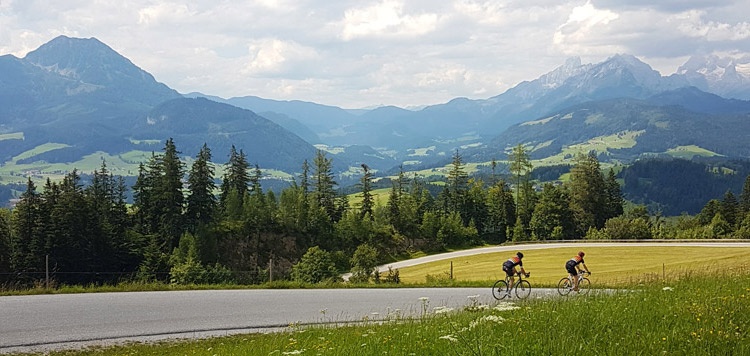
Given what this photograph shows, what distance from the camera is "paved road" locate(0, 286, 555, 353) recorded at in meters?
14.0

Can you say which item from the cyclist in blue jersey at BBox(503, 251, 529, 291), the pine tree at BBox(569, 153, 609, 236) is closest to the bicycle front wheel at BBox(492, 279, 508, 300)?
the cyclist in blue jersey at BBox(503, 251, 529, 291)

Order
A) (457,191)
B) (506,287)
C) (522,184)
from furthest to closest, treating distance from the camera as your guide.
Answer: (457,191) → (522,184) → (506,287)

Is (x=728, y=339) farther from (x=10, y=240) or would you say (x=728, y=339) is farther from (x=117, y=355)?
(x=10, y=240)

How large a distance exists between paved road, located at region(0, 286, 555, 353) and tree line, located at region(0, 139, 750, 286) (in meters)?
14.1

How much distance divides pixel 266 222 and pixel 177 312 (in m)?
59.5

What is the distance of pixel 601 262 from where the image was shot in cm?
4647

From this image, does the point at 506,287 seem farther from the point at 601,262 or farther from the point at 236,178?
the point at 236,178

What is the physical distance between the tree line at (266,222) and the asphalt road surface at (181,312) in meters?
14.3

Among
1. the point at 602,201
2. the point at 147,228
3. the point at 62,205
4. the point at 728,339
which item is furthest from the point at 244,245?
the point at 728,339

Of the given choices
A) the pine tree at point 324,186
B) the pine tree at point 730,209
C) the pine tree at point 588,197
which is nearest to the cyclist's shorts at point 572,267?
the pine tree at point 324,186

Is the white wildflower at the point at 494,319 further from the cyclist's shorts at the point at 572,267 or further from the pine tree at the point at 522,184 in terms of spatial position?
the pine tree at the point at 522,184

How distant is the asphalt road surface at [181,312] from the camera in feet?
45.9

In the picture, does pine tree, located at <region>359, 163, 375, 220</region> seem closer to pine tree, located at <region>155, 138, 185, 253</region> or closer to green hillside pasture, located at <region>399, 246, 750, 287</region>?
green hillside pasture, located at <region>399, 246, 750, 287</region>

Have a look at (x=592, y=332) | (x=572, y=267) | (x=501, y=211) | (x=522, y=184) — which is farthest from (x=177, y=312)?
(x=522, y=184)
